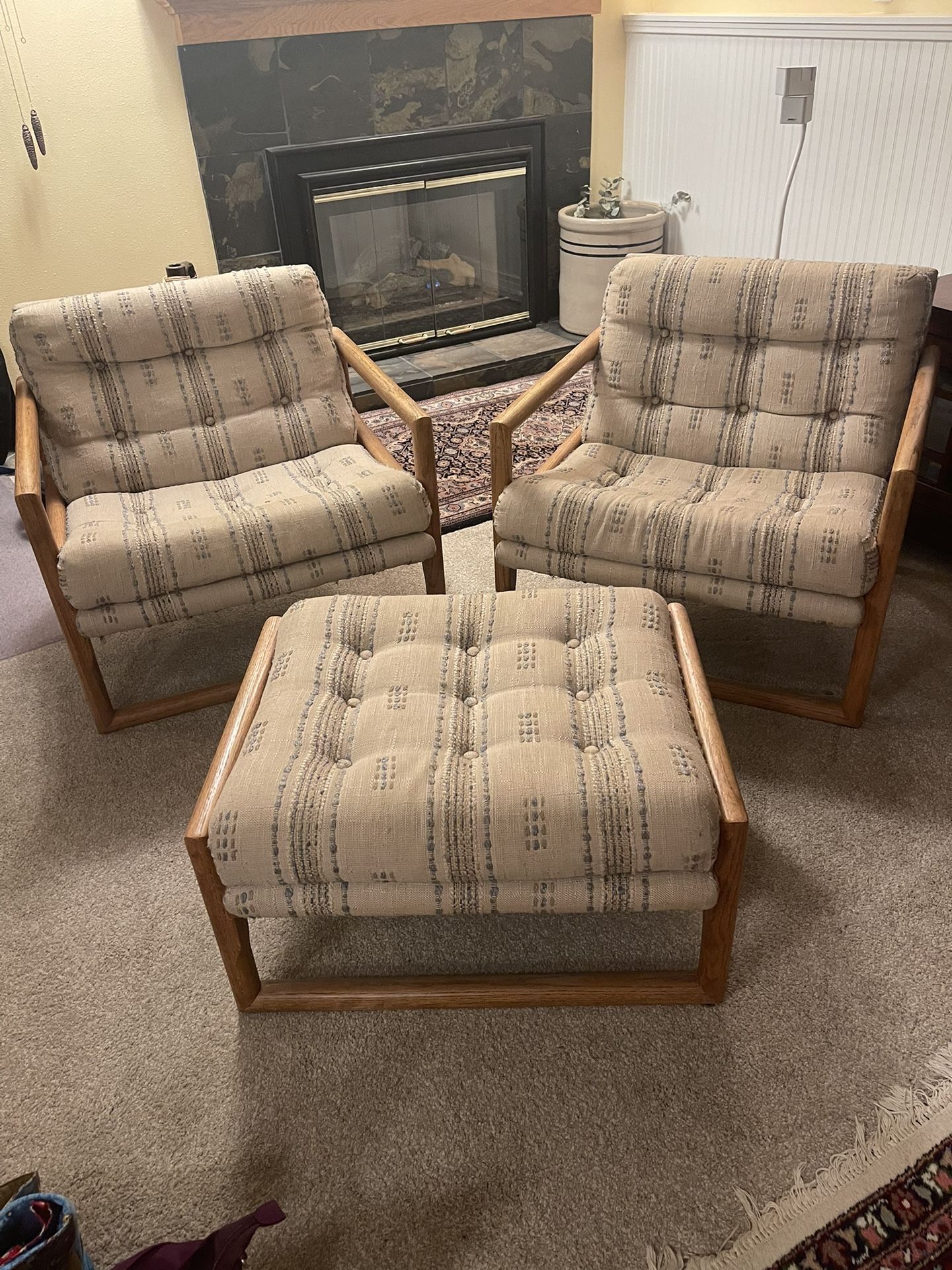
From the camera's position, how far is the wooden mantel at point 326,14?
3.34 m

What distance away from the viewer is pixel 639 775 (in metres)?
1.33

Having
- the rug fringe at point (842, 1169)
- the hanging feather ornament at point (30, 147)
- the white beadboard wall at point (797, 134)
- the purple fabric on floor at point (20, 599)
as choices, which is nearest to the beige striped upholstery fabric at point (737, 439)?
the rug fringe at point (842, 1169)

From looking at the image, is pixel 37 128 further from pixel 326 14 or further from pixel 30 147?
pixel 326 14

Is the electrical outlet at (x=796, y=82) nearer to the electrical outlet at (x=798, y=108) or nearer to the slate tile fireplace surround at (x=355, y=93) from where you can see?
the electrical outlet at (x=798, y=108)

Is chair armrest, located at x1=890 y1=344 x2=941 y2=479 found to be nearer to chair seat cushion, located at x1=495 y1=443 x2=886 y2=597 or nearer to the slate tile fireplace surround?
chair seat cushion, located at x1=495 y1=443 x2=886 y2=597

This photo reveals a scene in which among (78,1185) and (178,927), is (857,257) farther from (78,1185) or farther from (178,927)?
(78,1185)

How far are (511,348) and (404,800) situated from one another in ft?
10.2

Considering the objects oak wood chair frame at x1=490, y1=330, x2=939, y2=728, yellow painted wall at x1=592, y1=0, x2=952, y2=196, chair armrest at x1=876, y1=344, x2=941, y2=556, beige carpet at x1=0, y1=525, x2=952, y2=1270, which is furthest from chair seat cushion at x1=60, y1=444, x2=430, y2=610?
yellow painted wall at x1=592, y1=0, x2=952, y2=196

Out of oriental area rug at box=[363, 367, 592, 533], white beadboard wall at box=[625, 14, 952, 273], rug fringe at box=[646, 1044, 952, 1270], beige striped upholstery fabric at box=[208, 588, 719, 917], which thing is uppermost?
white beadboard wall at box=[625, 14, 952, 273]

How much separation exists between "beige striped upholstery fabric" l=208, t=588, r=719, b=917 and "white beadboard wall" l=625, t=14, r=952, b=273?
8.26 ft

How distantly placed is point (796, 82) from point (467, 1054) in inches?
106

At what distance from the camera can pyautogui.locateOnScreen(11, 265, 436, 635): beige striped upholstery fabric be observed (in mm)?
1999

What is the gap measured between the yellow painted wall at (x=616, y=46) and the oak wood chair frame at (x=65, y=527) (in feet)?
7.69

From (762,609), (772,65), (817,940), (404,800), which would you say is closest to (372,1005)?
(404,800)
